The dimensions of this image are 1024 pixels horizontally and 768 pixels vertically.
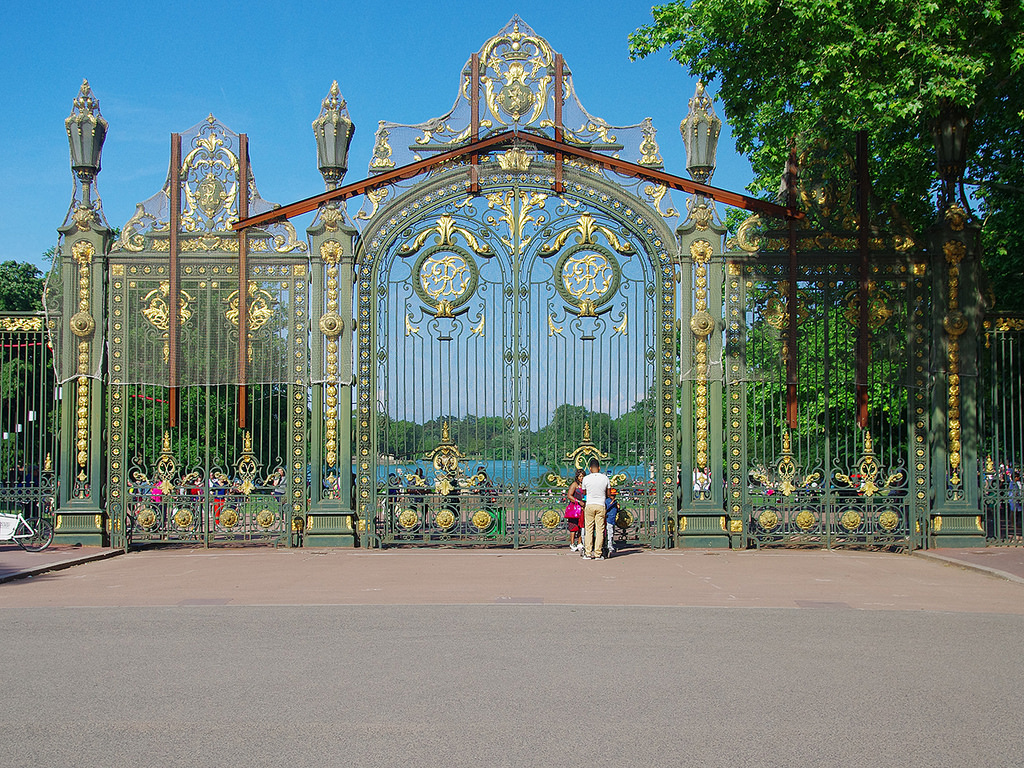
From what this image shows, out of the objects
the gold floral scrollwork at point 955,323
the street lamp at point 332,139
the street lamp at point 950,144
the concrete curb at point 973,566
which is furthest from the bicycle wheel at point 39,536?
the street lamp at point 950,144

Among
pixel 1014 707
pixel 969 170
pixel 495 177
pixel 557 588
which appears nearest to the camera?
pixel 1014 707

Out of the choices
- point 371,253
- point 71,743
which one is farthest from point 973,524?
point 71,743

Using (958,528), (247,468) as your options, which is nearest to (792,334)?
(958,528)

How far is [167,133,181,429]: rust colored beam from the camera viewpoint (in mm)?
15898

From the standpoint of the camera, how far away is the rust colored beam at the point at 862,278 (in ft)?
50.6

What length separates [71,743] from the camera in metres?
5.43

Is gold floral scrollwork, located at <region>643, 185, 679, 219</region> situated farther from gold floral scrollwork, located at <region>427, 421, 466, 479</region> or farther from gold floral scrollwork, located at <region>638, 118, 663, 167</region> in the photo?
gold floral scrollwork, located at <region>427, 421, 466, 479</region>

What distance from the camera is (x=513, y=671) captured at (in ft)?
23.3

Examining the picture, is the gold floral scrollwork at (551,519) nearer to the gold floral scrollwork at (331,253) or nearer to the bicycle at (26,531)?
the gold floral scrollwork at (331,253)

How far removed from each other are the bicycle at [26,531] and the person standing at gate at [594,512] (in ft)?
25.9

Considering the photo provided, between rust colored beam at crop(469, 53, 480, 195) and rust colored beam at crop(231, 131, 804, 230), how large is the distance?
154 millimetres

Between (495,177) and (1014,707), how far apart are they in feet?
37.8

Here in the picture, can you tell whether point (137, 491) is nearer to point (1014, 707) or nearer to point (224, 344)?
point (224, 344)

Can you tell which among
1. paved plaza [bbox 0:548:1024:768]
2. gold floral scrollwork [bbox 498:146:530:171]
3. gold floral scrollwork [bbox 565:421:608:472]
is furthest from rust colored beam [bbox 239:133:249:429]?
gold floral scrollwork [bbox 565:421:608:472]
